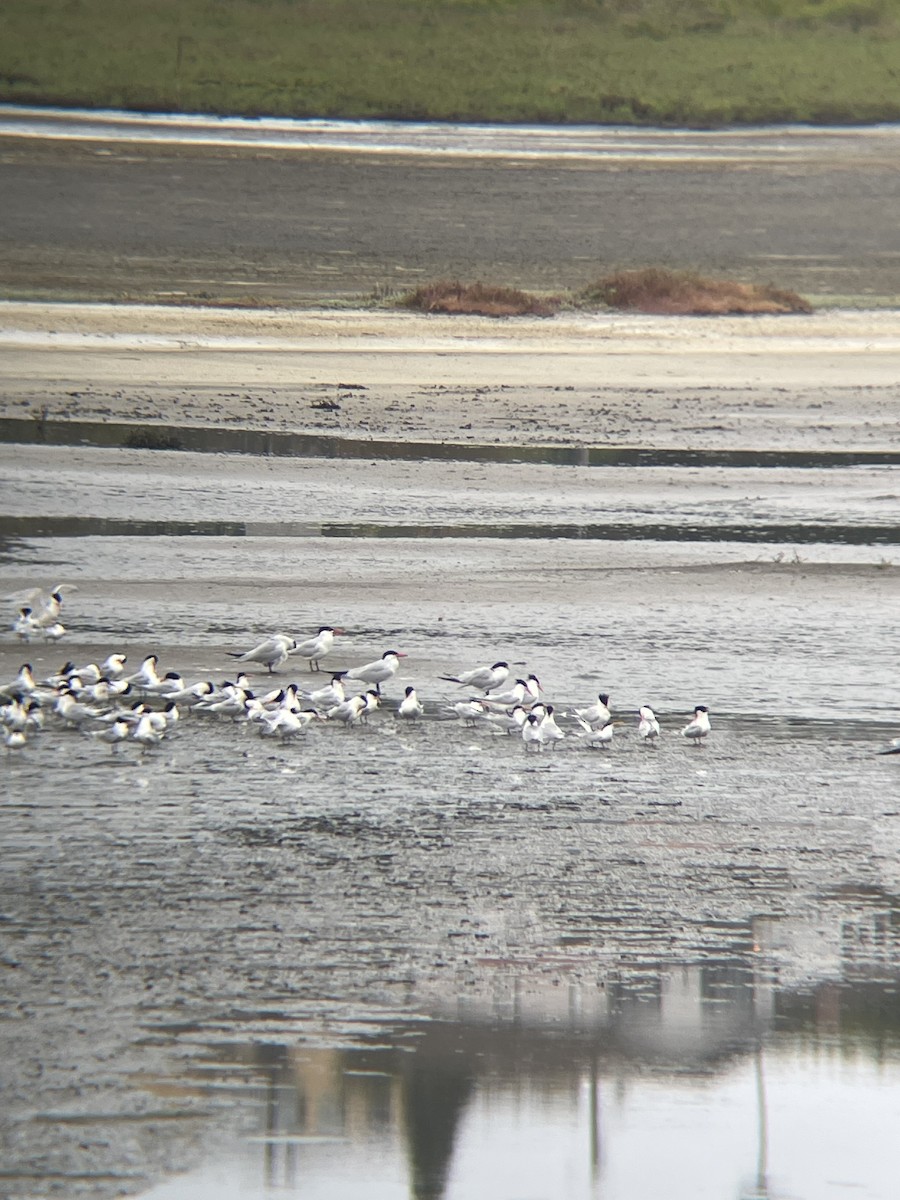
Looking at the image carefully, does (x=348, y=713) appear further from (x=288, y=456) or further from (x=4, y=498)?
(x=288, y=456)

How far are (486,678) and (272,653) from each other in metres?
1.33

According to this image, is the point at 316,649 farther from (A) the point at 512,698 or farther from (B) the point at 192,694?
(A) the point at 512,698

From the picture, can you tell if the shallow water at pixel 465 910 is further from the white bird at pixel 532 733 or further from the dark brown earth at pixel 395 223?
the dark brown earth at pixel 395 223

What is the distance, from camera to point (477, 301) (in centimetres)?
2753

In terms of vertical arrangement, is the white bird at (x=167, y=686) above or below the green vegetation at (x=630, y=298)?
below

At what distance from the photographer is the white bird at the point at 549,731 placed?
10.1 m

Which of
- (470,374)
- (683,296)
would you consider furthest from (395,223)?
(470,374)

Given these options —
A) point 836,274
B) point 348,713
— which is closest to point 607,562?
point 348,713

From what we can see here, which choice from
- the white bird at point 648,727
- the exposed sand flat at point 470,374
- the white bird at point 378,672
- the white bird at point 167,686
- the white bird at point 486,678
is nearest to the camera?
the white bird at point 648,727

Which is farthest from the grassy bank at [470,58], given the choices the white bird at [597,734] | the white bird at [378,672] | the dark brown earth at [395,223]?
the white bird at [597,734]

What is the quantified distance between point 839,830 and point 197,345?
666 inches

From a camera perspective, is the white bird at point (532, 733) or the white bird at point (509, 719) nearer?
the white bird at point (532, 733)

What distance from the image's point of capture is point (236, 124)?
40.7m

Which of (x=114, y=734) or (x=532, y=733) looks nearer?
(x=114, y=734)
